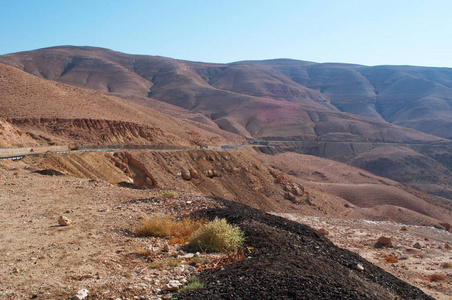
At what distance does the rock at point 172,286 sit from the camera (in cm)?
520

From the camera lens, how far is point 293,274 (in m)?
5.50

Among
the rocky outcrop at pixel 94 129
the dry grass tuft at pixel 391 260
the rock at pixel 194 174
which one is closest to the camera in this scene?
the dry grass tuft at pixel 391 260

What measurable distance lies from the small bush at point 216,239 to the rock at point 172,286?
5.54 feet

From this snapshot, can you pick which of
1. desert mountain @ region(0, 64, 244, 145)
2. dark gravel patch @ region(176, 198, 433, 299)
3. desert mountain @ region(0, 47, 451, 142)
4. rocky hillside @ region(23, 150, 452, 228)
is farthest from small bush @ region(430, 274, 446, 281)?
desert mountain @ region(0, 47, 451, 142)

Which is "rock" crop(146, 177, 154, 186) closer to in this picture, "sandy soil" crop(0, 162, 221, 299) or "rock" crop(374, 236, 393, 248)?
"sandy soil" crop(0, 162, 221, 299)

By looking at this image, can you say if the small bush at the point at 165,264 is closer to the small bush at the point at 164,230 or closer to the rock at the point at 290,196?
the small bush at the point at 164,230

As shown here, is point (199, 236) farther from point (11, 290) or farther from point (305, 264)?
point (11, 290)

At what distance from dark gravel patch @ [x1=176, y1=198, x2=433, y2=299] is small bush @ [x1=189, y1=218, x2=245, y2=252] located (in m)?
0.32

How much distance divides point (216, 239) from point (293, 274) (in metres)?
2.09

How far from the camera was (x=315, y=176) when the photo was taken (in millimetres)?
49656

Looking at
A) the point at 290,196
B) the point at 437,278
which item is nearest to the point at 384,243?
the point at 437,278

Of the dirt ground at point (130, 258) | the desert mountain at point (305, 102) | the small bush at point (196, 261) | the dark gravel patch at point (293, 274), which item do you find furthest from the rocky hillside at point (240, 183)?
the desert mountain at point (305, 102)

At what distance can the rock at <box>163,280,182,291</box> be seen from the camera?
5196mm

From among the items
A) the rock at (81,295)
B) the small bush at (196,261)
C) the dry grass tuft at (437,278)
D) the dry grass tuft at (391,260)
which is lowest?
the dry grass tuft at (391,260)
